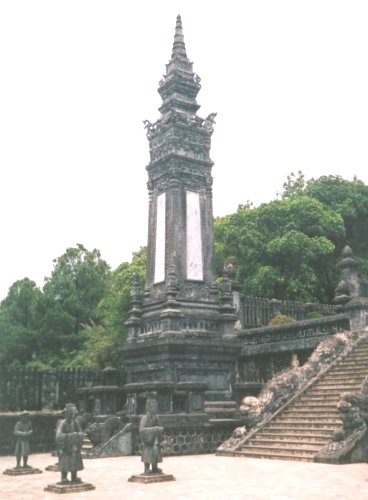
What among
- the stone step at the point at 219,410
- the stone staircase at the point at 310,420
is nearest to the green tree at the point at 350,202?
the stone staircase at the point at 310,420

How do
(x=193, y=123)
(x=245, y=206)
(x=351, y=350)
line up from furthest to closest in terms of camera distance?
(x=245, y=206), (x=193, y=123), (x=351, y=350)

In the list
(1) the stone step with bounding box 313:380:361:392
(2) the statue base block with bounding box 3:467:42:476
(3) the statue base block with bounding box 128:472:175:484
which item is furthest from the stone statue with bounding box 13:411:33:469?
Answer: (1) the stone step with bounding box 313:380:361:392

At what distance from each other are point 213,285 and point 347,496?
1239 cm

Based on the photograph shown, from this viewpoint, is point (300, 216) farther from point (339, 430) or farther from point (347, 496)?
point (347, 496)

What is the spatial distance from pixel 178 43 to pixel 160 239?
26.7 ft

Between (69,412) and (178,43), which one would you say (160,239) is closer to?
(178,43)

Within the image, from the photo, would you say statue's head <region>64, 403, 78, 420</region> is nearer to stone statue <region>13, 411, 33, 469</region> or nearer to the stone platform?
the stone platform

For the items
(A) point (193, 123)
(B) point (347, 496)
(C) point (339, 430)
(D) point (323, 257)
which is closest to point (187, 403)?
(C) point (339, 430)

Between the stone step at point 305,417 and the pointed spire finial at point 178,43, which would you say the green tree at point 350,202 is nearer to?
the pointed spire finial at point 178,43

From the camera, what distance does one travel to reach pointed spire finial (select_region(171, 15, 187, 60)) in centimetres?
2355

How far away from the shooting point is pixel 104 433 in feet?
57.4

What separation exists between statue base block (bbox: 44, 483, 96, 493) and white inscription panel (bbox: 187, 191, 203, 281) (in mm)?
10791

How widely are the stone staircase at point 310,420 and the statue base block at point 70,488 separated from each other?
537 centimetres

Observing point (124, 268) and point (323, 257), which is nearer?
point (323, 257)
